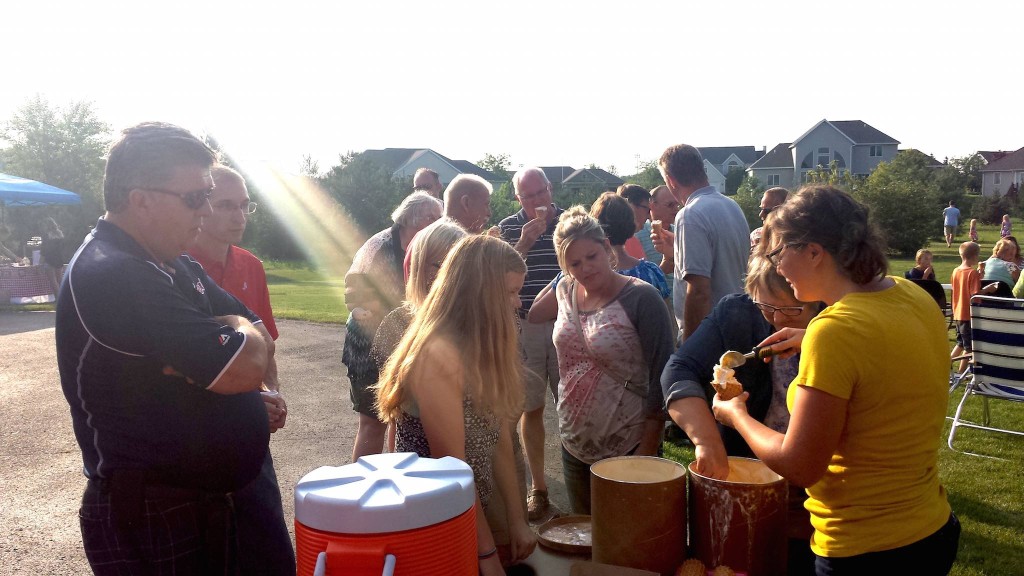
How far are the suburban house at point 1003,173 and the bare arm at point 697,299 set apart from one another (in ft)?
294

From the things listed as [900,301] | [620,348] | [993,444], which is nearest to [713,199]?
[620,348]

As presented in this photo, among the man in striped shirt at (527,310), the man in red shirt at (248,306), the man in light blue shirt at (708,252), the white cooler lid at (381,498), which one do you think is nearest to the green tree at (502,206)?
the man in striped shirt at (527,310)

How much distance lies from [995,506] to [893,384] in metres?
3.90

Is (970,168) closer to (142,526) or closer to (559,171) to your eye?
(559,171)

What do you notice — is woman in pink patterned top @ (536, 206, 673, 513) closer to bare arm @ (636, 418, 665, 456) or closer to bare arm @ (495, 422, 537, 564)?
bare arm @ (636, 418, 665, 456)

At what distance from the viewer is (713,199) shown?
15.0 ft

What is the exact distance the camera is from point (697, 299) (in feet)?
14.4

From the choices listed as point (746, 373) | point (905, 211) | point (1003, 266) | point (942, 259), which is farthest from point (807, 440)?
point (905, 211)

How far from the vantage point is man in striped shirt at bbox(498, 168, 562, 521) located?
4500 mm

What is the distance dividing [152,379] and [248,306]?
2.05m

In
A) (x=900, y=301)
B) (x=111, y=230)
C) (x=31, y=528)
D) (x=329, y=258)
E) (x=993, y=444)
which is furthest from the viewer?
(x=329, y=258)

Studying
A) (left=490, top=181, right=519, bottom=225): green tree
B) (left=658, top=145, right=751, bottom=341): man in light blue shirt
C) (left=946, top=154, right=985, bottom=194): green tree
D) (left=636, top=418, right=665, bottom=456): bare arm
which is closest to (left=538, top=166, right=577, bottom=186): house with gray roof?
(left=490, top=181, right=519, bottom=225): green tree

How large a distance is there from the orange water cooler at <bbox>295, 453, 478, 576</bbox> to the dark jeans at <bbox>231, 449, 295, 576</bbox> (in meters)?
0.78

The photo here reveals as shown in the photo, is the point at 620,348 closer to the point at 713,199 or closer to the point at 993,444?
the point at 713,199
